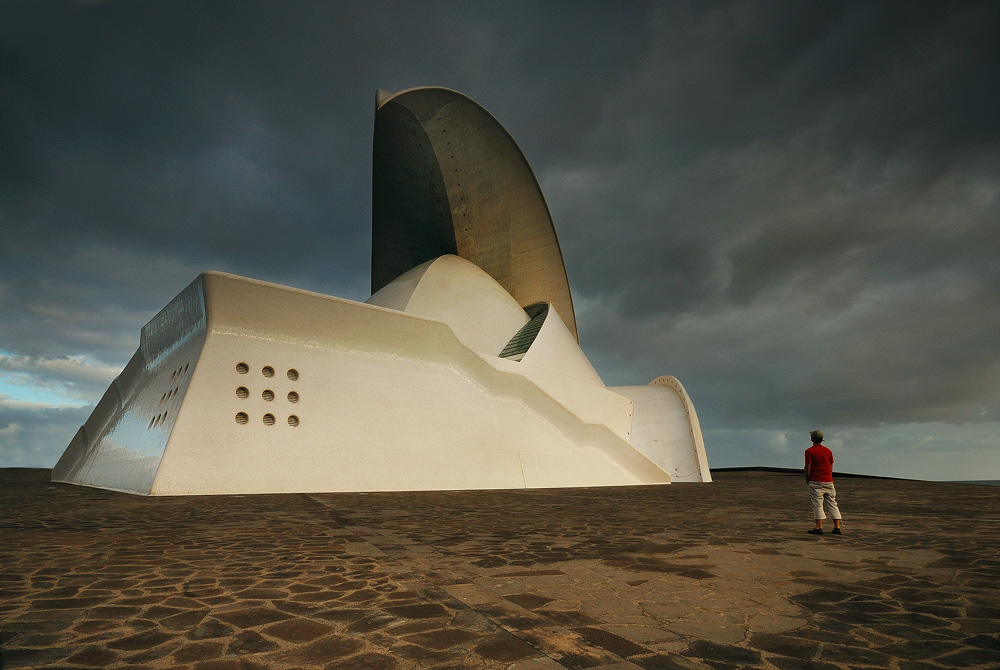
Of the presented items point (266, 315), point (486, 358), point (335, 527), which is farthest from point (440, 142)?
point (335, 527)

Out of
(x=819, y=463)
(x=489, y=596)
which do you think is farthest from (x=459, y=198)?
(x=489, y=596)

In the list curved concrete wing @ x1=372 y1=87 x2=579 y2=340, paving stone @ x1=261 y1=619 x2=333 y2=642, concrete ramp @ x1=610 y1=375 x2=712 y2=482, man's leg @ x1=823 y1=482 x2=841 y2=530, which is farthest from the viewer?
curved concrete wing @ x1=372 y1=87 x2=579 y2=340

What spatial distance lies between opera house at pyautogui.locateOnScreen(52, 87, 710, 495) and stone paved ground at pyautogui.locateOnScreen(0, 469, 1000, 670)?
4291mm

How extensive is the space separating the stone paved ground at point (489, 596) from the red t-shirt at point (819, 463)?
0.64 metres

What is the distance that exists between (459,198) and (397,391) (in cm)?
1228

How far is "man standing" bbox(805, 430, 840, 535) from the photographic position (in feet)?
17.4

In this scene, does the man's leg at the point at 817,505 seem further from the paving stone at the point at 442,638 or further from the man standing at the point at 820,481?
the paving stone at the point at 442,638

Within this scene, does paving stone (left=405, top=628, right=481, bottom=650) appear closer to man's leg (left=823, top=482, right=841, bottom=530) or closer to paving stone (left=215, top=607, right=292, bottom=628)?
paving stone (left=215, top=607, right=292, bottom=628)

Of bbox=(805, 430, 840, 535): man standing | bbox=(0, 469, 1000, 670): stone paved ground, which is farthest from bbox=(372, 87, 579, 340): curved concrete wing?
bbox=(0, 469, 1000, 670): stone paved ground

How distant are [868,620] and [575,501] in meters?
6.52

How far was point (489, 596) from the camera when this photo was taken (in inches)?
110

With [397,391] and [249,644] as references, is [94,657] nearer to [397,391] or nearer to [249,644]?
[249,644]

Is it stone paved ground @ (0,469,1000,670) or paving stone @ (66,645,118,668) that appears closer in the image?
paving stone @ (66,645,118,668)

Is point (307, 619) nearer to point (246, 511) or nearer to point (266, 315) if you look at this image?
point (246, 511)
